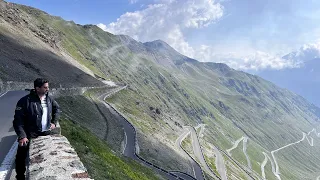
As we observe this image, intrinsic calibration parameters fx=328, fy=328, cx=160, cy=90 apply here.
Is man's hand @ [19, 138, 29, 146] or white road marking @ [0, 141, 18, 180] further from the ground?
man's hand @ [19, 138, 29, 146]

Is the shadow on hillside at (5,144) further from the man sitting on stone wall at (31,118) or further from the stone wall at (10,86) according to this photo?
the stone wall at (10,86)

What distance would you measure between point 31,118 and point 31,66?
76.6 m

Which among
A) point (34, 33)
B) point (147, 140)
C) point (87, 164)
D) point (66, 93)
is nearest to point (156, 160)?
point (147, 140)

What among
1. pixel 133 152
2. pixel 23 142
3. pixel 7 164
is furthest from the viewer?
pixel 133 152

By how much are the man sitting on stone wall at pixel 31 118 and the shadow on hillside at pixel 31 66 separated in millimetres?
48224

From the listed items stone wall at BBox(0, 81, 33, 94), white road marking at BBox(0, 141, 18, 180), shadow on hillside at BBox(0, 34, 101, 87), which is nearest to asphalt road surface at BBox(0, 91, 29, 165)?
white road marking at BBox(0, 141, 18, 180)

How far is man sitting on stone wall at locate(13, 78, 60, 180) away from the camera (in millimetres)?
11113

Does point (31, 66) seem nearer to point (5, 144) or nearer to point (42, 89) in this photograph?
point (5, 144)

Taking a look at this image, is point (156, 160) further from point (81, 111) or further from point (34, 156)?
point (34, 156)

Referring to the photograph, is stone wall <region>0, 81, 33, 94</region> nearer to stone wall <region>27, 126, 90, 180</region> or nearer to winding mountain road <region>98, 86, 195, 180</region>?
winding mountain road <region>98, 86, 195, 180</region>

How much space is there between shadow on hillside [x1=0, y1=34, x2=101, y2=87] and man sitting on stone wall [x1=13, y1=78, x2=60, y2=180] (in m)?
48.2

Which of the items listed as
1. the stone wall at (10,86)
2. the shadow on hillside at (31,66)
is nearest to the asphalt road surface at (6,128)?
the stone wall at (10,86)

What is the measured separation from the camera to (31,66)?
82.4 meters

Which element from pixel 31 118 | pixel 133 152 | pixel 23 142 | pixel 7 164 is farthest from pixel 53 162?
pixel 133 152
